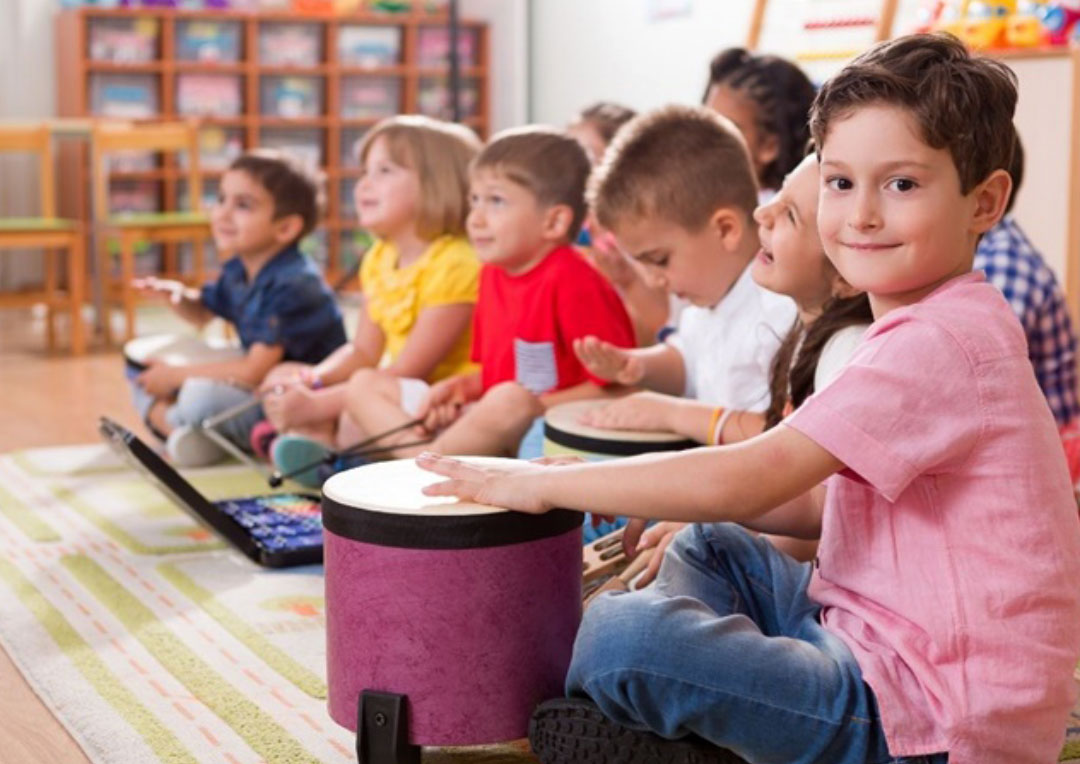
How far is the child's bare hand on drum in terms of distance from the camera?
1.28 m

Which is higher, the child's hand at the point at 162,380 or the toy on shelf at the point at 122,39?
the toy on shelf at the point at 122,39

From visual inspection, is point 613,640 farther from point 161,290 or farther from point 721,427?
point 161,290

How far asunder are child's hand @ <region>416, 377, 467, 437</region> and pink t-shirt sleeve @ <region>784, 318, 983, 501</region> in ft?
4.55

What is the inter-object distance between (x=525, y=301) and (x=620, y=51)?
378 cm

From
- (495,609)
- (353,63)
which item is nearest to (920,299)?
(495,609)

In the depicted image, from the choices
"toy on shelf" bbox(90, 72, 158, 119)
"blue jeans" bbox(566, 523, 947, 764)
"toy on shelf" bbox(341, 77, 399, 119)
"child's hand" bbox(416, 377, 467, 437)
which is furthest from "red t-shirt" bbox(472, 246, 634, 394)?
"toy on shelf" bbox(341, 77, 399, 119)

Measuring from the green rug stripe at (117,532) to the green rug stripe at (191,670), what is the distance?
9 centimetres

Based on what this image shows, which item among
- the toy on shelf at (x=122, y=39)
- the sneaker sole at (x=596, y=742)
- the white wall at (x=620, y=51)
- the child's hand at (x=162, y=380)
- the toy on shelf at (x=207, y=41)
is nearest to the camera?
the sneaker sole at (x=596, y=742)

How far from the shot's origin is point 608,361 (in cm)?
213

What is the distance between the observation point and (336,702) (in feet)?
4.52

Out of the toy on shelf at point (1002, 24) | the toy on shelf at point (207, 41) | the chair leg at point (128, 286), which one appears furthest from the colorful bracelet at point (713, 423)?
the toy on shelf at point (207, 41)

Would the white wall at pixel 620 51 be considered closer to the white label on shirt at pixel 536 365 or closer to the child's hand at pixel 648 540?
the white label on shirt at pixel 536 365

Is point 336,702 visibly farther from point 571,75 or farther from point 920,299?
point 571,75

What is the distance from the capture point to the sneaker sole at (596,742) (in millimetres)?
1250
